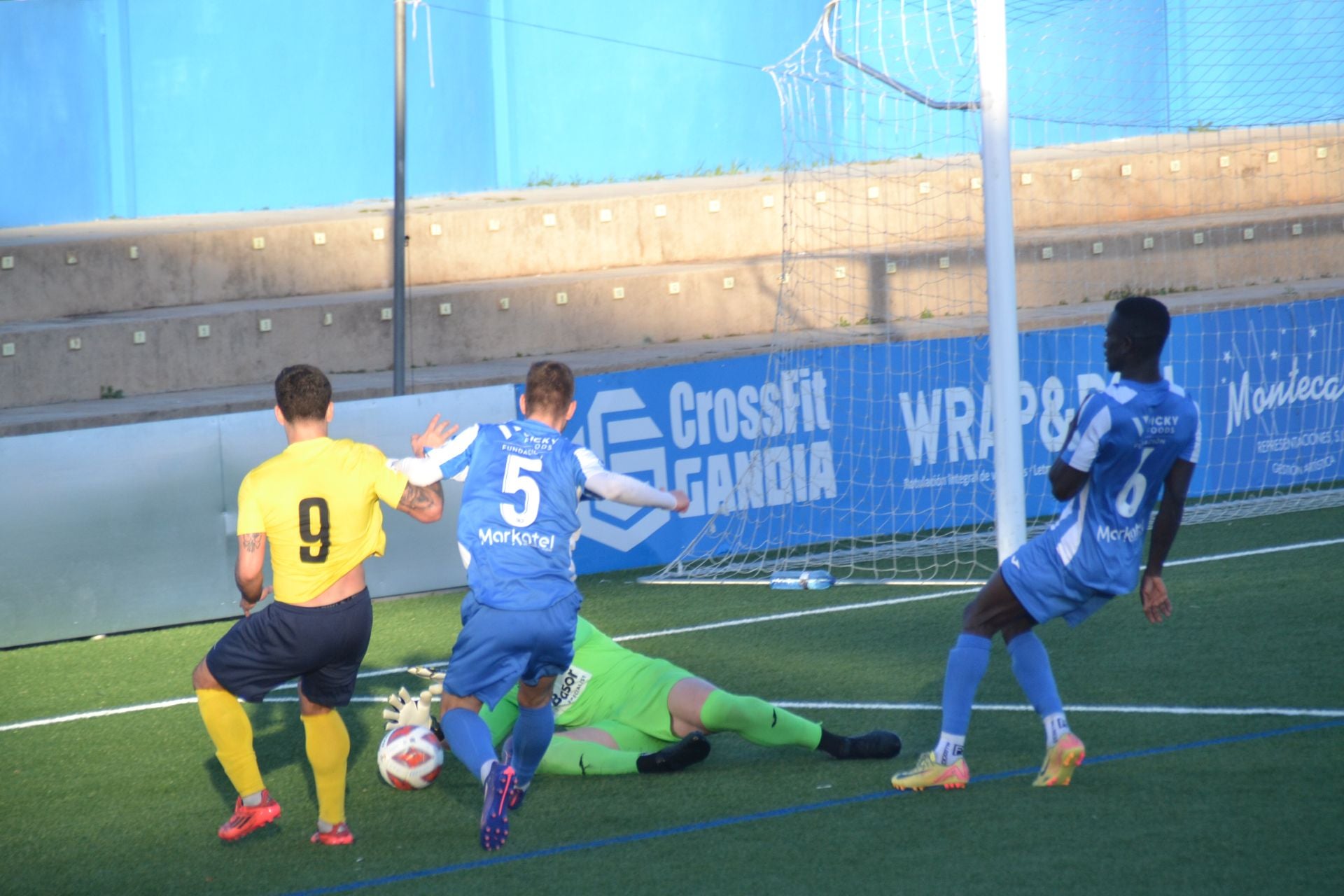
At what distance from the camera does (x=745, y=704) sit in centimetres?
530

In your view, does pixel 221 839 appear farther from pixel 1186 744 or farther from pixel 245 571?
pixel 1186 744

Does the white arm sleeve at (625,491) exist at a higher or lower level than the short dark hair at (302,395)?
lower

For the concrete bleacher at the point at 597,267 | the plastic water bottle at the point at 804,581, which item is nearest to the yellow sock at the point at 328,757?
the plastic water bottle at the point at 804,581

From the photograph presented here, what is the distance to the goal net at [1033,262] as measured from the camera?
10117 mm

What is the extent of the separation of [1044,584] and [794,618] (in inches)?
132

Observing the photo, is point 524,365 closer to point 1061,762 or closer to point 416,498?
point 416,498

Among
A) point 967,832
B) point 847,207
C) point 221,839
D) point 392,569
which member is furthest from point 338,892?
point 847,207

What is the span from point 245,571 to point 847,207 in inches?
439

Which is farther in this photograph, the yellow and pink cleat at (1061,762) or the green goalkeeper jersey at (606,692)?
the green goalkeeper jersey at (606,692)

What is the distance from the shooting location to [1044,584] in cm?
488

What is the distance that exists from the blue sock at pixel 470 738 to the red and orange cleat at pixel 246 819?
0.73 metres

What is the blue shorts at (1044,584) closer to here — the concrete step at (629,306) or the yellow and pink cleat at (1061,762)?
the yellow and pink cleat at (1061,762)

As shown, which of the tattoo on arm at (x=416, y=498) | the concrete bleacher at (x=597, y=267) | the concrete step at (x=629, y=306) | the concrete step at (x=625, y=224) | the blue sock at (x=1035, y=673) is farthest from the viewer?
the concrete step at (x=625, y=224)

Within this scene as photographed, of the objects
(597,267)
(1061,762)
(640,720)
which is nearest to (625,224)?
(597,267)
